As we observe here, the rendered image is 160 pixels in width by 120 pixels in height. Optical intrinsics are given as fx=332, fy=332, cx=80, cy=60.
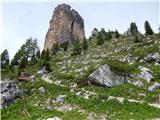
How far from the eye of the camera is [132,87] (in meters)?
41.9

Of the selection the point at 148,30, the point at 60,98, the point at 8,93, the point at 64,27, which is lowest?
the point at 60,98

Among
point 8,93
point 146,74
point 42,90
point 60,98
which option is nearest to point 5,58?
point 42,90

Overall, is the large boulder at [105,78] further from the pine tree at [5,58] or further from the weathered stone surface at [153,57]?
the pine tree at [5,58]

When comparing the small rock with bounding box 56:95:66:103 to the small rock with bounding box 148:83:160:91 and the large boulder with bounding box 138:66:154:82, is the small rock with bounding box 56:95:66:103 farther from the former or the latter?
the large boulder with bounding box 138:66:154:82

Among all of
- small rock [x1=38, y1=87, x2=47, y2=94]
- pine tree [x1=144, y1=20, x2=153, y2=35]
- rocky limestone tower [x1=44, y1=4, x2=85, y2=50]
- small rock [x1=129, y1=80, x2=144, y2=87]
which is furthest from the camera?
rocky limestone tower [x1=44, y1=4, x2=85, y2=50]

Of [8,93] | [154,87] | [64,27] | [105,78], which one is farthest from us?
[64,27]

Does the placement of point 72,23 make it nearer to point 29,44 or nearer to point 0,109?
point 29,44

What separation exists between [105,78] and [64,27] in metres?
129

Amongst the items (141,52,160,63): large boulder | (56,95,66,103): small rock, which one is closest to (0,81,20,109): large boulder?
(56,95,66,103): small rock

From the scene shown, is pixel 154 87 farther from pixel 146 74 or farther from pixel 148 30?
pixel 148 30

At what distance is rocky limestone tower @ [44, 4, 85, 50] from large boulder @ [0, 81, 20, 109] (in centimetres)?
12284

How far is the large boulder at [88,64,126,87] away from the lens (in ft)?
143

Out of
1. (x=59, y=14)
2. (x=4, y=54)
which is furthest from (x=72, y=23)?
(x=4, y=54)

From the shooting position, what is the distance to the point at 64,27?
171 m
